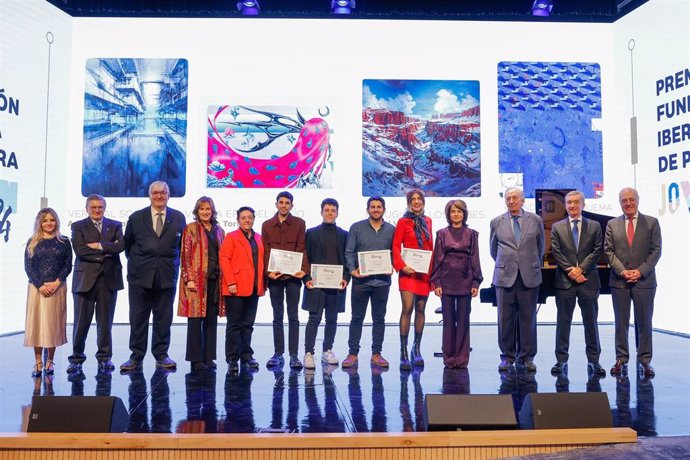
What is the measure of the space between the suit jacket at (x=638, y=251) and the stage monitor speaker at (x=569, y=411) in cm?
261

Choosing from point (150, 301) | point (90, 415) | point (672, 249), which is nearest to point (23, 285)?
point (150, 301)

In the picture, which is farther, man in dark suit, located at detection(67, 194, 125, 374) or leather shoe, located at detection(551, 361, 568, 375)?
man in dark suit, located at detection(67, 194, 125, 374)

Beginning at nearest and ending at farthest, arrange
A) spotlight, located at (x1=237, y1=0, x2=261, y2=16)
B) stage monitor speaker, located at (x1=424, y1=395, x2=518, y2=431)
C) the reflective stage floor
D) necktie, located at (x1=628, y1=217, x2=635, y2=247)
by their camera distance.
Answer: stage monitor speaker, located at (x1=424, y1=395, x2=518, y2=431) < the reflective stage floor < necktie, located at (x1=628, y1=217, x2=635, y2=247) < spotlight, located at (x1=237, y1=0, x2=261, y2=16)

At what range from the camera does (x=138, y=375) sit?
5035 millimetres

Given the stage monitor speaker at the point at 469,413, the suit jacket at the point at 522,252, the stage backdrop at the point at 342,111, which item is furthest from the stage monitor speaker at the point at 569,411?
the stage backdrop at the point at 342,111

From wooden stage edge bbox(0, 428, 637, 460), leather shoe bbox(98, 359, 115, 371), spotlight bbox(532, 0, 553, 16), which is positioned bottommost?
leather shoe bbox(98, 359, 115, 371)

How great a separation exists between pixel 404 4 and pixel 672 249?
4.95m

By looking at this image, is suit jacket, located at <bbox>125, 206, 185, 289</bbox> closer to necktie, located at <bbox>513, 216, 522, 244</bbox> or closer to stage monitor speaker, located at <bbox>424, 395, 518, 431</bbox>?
necktie, located at <bbox>513, 216, 522, 244</bbox>

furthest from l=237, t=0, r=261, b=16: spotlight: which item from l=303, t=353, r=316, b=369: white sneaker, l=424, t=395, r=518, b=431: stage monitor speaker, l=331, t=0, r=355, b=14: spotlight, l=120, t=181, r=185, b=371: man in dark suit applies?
l=424, t=395, r=518, b=431: stage monitor speaker

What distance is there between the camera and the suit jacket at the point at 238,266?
207 inches

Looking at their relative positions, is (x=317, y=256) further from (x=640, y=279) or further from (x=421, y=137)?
(x=421, y=137)

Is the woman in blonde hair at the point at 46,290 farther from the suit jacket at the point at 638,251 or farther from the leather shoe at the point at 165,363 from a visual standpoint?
the suit jacket at the point at 638,251

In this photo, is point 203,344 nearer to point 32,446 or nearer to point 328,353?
point 328,353

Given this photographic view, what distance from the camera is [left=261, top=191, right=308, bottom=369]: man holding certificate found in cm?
530
